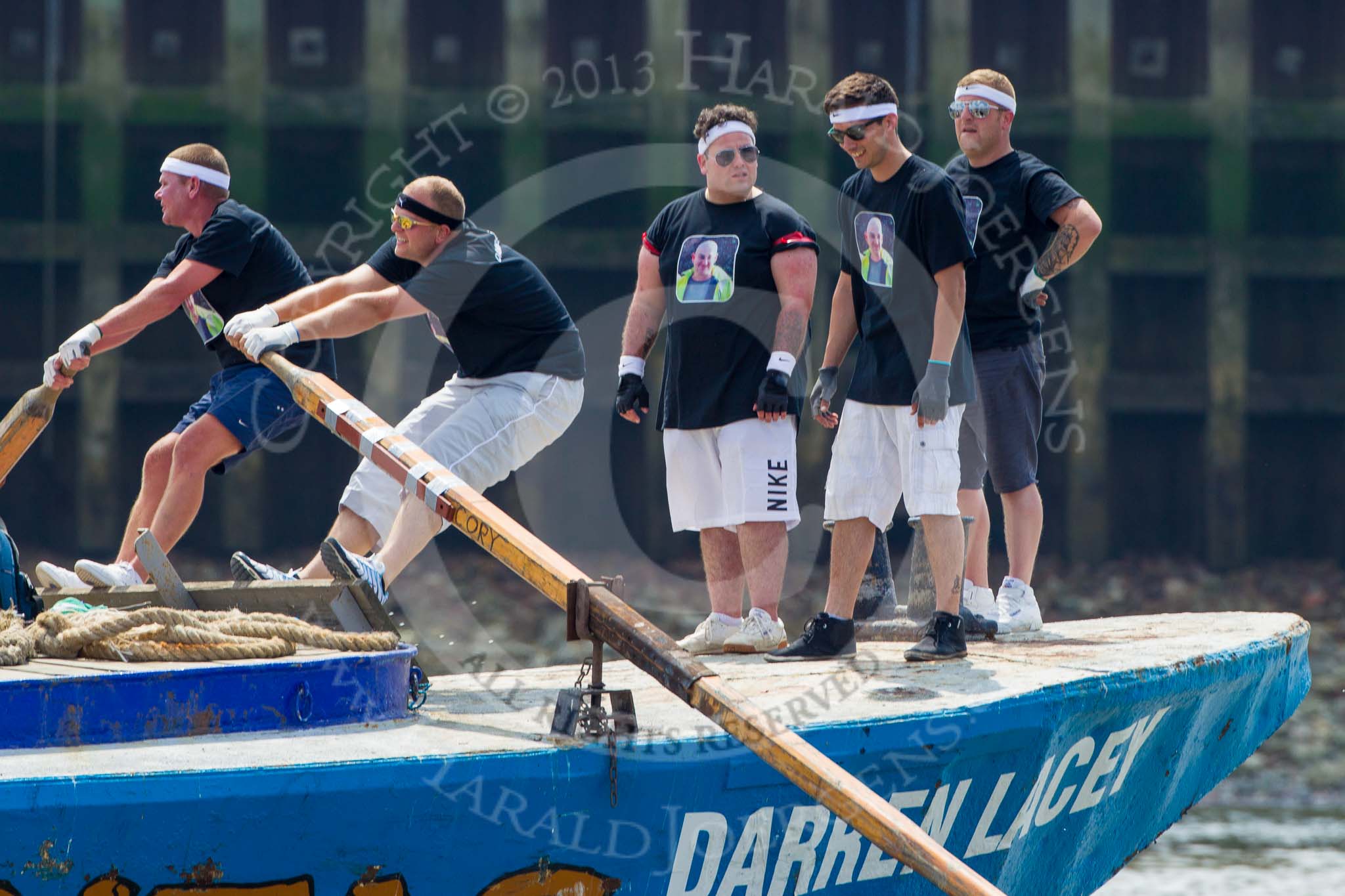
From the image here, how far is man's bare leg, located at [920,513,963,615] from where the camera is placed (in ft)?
14.6

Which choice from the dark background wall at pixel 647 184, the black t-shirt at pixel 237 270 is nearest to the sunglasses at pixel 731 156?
the black t-shirt at pixel 237 270

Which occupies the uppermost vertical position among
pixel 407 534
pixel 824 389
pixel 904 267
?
pixel 904 267

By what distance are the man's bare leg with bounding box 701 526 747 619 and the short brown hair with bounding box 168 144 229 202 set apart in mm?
2107

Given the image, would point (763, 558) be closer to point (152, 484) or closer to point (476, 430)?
point (476, 430)

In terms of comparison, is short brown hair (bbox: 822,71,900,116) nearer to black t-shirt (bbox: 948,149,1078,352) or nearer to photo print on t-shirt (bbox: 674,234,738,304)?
photo print on t-shirt (bbox: 674,234,738,304)

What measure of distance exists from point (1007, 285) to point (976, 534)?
2.69ft

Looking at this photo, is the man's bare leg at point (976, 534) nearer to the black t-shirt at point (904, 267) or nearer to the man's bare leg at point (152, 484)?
the black t-shirt at point (904, 267)

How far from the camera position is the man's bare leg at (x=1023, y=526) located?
17.4 ft

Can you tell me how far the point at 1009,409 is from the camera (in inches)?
206

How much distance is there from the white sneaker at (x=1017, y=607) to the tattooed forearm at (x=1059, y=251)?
102cm

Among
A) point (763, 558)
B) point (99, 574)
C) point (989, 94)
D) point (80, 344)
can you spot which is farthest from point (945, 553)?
point (80, 344)

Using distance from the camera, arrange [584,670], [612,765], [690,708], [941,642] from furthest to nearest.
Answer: [941,642]
[690,708]
[584,670]
[612,765]

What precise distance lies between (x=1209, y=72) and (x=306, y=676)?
1134 centimetres

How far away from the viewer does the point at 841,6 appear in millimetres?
13070
